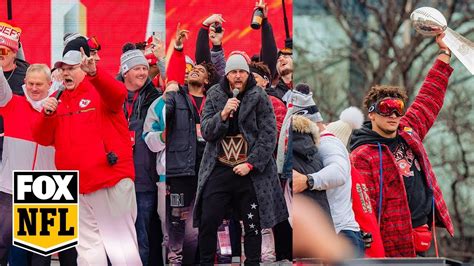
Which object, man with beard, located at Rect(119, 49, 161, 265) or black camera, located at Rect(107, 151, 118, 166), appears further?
man with beard, located at Rect(119, 49, 161, 265)

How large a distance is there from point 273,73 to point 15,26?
1.70 metres

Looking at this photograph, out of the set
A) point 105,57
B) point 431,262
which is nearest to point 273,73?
point 105,57

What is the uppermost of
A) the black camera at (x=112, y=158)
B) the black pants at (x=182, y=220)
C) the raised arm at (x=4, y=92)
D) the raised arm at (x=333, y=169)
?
the raised arm at (x=4, y=92)

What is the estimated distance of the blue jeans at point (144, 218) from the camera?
1154cm

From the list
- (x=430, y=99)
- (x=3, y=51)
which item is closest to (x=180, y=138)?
(x=3, y=51)

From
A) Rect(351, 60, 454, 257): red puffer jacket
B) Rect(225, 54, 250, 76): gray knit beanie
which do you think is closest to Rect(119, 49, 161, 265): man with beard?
Rect(225, 54, 250, 76): gray knit beanie

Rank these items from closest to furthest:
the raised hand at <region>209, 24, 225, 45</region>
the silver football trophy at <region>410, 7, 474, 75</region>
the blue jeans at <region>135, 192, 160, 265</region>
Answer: the blue jeans at <region>135, 192, 160, 265</region>, the raised hand at <region>209, 24, 225, 45</region>, the silver football trophy at <region>410, 7, 474, 75</region>

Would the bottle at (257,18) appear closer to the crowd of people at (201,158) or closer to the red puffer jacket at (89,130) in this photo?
the crowd of people at (201,158)

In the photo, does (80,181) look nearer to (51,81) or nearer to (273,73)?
(51,81)

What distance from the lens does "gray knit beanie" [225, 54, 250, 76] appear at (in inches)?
452

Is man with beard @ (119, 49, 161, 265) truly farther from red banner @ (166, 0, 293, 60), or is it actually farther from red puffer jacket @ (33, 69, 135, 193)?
red banner @ (166, 0, 293, 60)

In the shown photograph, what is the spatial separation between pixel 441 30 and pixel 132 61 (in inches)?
83.8

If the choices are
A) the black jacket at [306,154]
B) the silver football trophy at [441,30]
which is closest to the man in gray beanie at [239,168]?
the black jacket at [306,154]

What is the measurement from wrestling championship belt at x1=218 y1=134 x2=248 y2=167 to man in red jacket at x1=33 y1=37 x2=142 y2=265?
616 mm
